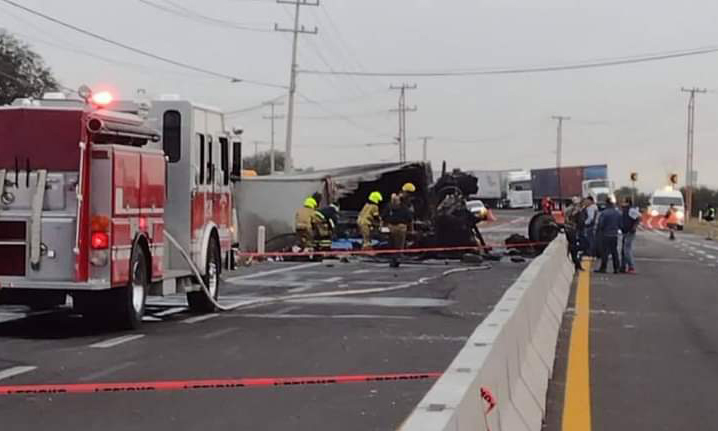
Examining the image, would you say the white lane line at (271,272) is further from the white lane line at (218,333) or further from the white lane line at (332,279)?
the white lane line at (218,333)

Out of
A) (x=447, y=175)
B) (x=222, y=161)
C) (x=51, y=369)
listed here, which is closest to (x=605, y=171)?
(x=447, y=175)

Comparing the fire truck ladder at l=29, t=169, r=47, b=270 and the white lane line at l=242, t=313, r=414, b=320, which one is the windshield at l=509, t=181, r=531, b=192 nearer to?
the white lane line at l=242, t=313, r=414, b=320

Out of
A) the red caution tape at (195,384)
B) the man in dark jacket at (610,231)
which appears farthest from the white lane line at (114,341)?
the man in dark jacket at (610,231)

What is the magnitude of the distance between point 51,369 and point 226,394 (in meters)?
2.14

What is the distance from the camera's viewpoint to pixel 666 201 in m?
74.9

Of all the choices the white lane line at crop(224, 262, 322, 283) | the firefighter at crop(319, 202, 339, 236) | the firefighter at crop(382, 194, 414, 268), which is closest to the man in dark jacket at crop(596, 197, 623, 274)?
Result: the firefighter at crop(382, 194, 414, 268)

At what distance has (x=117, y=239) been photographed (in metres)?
12.9

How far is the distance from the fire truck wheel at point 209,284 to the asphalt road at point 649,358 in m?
5.03

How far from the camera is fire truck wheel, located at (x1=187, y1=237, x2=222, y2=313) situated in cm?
1609

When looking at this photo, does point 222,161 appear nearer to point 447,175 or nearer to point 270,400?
point 270,400

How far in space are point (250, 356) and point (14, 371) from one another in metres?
2.32

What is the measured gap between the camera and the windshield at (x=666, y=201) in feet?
243

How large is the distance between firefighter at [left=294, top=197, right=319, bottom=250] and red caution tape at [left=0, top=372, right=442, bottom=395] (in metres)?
20.4

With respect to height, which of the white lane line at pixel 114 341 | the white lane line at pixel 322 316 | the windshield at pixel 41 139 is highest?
Result: the windshield at pixel 41 139
